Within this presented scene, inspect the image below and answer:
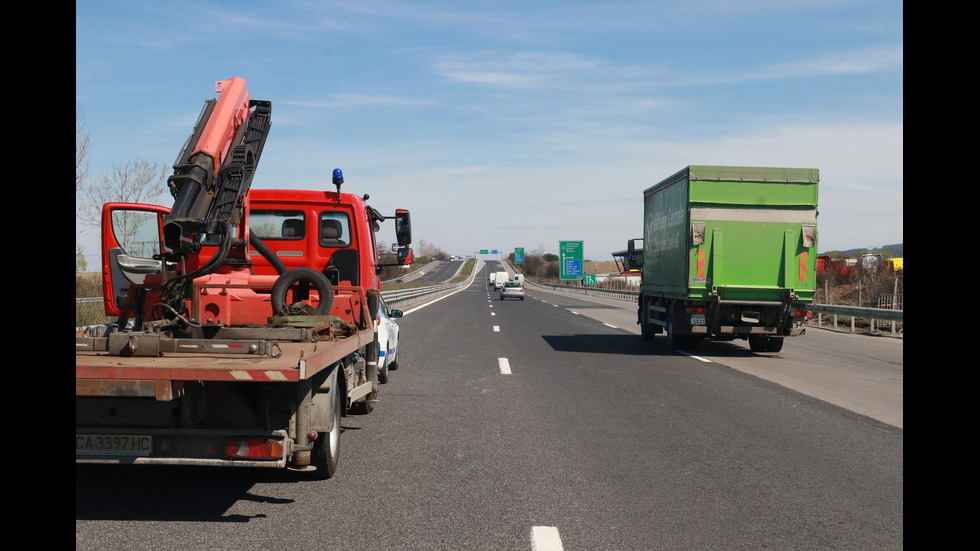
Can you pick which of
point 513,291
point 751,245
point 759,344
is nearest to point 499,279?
point 513,291

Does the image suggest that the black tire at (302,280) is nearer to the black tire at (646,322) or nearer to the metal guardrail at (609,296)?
the metal guardrail at (609,296)

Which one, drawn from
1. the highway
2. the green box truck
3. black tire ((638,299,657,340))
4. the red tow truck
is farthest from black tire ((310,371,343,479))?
black tire ((638,299,657,340))

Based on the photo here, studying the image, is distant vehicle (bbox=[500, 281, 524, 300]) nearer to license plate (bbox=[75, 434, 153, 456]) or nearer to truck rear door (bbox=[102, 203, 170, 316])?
truck rear door (bbox=[102, 203, 170, 316])

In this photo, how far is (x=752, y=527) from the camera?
479 cm

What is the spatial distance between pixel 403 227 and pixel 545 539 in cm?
583

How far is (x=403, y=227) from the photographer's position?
9.75 m

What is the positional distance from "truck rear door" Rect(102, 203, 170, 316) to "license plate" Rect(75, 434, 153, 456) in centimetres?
421

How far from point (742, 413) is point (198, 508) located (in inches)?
235

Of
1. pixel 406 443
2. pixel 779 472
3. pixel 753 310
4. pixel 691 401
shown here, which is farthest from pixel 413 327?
pixel 779 472

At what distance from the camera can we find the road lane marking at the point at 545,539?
434cm

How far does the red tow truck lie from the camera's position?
4.54 metres

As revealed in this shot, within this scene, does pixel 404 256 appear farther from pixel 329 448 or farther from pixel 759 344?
pixel 759 344

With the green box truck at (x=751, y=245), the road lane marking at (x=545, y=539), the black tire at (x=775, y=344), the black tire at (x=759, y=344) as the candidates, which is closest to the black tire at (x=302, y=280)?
the road lane marking at (x=545, y=539)

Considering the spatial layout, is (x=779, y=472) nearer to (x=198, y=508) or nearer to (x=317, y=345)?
(x=317, y=345)
